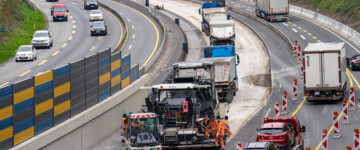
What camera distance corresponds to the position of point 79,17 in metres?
93.3

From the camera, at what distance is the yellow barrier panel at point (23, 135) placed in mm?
26344

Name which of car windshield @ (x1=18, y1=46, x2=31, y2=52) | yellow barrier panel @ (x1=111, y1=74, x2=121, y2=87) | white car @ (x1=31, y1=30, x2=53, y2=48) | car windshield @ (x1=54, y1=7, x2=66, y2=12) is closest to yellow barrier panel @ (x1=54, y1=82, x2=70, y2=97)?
yellow barrier panel @ (x1=111, y1=74, x2=121, y2=87)

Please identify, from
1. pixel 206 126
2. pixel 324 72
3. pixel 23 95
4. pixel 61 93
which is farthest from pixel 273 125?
pixel 324 72

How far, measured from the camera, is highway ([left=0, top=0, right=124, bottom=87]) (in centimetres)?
5691

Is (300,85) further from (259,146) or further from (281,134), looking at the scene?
(259,146)

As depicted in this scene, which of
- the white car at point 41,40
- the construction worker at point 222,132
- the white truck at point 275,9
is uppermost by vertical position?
the white truck at point 275,9

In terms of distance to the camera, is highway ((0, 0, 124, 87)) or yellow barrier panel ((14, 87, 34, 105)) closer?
yellow barrier panel ((14, 87, 34, 105))

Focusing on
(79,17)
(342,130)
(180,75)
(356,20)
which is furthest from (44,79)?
(79,17)

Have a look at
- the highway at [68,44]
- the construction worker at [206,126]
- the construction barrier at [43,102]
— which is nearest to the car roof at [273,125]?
the construction worker at [206,126]

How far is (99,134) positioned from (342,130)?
12558mm

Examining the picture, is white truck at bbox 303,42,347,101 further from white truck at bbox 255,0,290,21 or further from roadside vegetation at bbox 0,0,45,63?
white truck at bbox 255,0,290,21

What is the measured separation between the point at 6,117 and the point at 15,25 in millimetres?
54293

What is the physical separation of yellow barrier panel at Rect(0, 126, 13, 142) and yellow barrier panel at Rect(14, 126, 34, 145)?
0.40 meters

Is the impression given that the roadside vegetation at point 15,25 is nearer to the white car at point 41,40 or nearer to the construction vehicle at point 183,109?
the white car at point 41,40
